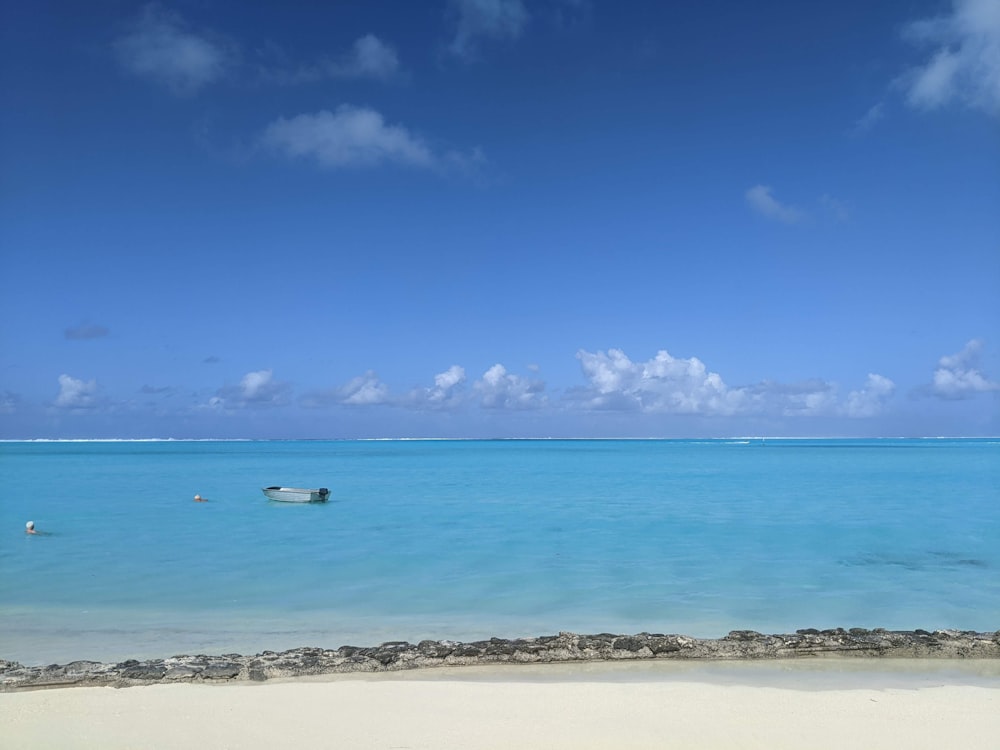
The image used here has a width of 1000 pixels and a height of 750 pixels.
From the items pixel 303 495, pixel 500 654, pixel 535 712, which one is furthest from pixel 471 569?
pixel 303 495

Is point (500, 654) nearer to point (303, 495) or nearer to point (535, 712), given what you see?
point (535, 712)

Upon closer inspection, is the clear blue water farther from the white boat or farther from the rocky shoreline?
the rocky shoreline

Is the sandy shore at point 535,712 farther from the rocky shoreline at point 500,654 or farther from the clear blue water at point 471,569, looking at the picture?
the clear blue water at point 471,569

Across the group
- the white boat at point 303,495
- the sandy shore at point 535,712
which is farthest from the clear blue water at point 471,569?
the sandy shore at point 535,712

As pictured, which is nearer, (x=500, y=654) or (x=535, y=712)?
(x=535, y=712)

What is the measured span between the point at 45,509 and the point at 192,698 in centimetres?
2423

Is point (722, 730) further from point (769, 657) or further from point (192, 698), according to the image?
point (192, 698)

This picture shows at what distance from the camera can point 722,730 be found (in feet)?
16.7

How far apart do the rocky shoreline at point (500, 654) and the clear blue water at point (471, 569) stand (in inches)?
54.1

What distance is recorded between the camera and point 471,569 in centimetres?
1366

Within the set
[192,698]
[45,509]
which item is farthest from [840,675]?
[45,509]

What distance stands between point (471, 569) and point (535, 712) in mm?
8346

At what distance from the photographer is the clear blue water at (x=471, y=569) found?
31.2ft

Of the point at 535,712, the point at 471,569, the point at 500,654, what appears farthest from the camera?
the point at 471,569
